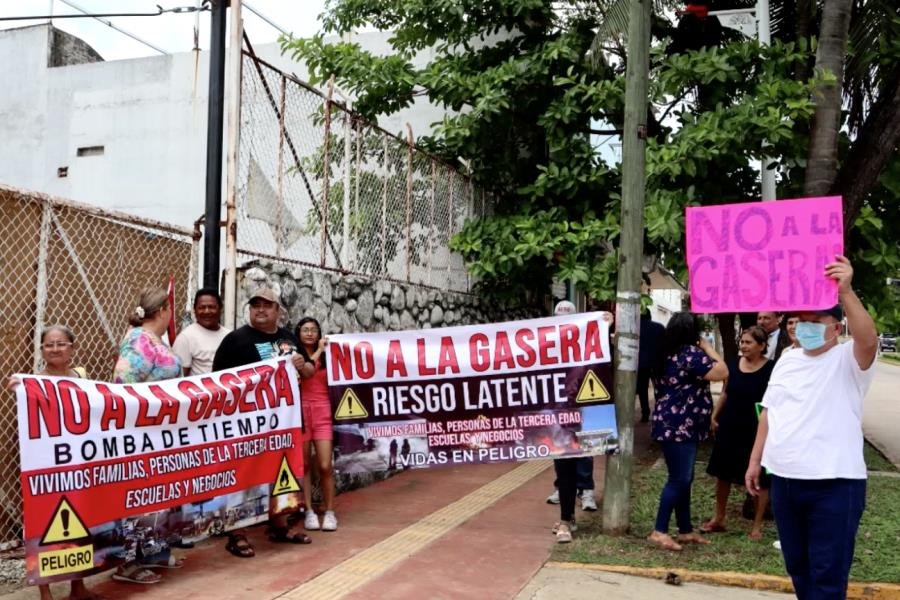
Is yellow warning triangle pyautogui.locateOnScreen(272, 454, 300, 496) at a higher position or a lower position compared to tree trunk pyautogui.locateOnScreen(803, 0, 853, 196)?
lower

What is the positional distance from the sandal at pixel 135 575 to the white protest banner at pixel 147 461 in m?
0.16

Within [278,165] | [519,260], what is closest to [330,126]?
[278,165]

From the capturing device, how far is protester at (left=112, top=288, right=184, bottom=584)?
15.7 ft

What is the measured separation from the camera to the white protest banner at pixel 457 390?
6062mm

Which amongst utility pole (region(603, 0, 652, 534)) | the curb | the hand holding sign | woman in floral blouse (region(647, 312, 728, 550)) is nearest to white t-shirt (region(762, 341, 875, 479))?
the hand holding sign

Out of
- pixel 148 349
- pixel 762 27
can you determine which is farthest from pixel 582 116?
pixel 148 349

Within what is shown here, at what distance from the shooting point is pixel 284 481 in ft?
18.5

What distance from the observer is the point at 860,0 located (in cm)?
913

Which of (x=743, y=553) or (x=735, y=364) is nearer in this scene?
(x=743, y=553)

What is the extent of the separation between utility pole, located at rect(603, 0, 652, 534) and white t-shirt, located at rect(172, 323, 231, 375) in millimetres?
3036

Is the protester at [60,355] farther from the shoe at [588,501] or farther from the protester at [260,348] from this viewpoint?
the shoe at [588,501]

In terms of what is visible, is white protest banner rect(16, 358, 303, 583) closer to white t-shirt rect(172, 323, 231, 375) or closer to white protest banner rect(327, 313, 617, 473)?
white t-shirt rect(172, 323, 231, 375)

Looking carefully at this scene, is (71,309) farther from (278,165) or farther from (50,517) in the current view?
(278,165)

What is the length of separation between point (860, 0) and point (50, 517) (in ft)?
31.8
